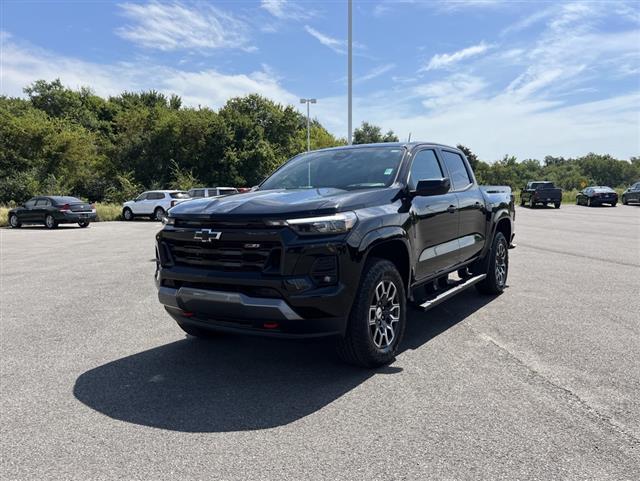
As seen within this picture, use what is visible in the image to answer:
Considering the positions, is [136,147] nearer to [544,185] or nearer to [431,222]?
[544,185]

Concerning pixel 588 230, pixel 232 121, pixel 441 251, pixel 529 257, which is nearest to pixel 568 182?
pixel 232 121

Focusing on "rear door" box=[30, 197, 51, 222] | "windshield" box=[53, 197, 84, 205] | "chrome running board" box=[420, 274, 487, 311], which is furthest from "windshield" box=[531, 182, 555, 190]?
"chrome running board" box=[420, 274, 487, 311]

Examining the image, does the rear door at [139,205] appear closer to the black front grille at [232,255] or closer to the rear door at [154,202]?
the rear door at [154,202]

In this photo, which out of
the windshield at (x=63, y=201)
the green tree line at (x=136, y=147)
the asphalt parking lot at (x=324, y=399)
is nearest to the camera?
the asphalt parking lot at (x=324, y=399)

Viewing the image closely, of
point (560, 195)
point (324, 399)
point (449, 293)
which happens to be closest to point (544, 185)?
point (560, 195)

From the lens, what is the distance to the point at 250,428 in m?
3.24

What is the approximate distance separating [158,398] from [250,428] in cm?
89

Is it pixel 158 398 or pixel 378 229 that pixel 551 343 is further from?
pixel 158 398

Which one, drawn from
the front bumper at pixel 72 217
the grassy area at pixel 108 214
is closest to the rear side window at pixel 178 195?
the grassy area at pixel 108 214

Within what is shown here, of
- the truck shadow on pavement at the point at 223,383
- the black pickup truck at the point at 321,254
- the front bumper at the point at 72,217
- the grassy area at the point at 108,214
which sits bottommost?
the grassy area at the point at 108,214

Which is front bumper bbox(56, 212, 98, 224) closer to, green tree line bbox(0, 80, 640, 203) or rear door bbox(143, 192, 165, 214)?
rear door bbox(143, 192, 165, 214)

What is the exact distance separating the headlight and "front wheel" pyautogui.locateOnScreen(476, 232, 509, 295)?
3.56 metres

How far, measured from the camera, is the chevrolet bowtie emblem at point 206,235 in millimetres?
3883

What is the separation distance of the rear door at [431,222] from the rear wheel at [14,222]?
25.1 metres
